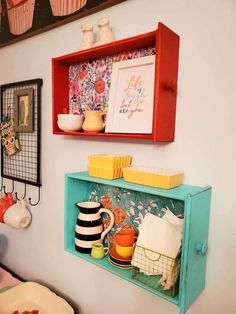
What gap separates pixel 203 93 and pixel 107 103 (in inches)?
15.6

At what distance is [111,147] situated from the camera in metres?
1.10

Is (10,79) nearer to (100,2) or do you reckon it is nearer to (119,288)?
(100,2)

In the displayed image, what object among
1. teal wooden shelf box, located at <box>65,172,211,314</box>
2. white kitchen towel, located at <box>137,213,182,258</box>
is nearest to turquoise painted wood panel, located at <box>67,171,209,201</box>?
teal wooden shelf box, located at <box>65,172,211,314</box>

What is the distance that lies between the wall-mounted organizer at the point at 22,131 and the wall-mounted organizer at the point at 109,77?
0.27m

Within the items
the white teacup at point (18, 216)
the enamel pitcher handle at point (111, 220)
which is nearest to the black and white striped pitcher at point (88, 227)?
the enamel pitcher handle at point (111, 220)

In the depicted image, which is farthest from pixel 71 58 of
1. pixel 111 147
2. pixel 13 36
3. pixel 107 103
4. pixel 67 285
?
pixel 67 285

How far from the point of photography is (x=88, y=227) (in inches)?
40.9

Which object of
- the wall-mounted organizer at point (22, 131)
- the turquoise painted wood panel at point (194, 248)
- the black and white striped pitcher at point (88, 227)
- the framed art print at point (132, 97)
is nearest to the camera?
the turquoise painted wood panel at point (194, 248)

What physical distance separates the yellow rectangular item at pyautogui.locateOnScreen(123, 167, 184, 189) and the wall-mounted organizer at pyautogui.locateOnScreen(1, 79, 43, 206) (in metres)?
0.70

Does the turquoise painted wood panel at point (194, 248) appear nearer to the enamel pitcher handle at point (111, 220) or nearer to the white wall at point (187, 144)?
the white wall at point (187, 144)

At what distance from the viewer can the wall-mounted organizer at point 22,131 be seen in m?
1.39

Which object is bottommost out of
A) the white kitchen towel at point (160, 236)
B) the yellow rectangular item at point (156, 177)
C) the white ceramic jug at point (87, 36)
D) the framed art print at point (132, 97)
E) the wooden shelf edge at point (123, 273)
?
the wooden shelf edge at point (123, 273)

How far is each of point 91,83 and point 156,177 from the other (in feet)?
1.78

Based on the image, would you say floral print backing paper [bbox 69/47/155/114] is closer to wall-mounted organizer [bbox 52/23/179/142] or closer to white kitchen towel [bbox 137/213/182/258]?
wall-mounted organizer [bbox 52/23/179/142]
